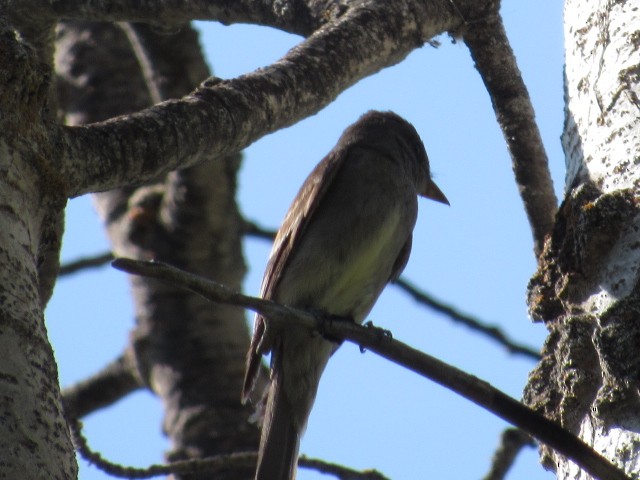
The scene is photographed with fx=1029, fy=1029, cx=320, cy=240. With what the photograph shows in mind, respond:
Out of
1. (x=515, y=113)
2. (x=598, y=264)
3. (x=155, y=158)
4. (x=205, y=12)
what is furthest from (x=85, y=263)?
(x=598, y=264)

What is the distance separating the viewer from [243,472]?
17.7 feet

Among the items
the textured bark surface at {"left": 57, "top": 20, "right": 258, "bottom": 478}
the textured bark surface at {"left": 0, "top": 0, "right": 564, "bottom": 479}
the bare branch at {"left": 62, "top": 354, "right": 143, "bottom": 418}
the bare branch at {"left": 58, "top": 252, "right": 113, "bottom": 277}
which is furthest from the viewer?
the bare branch at {"left": 58, "top": 252, "right": 113, "bottom": 277}

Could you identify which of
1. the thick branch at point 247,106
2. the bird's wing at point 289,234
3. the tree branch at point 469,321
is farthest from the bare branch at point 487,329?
the thick branch at point 247,106

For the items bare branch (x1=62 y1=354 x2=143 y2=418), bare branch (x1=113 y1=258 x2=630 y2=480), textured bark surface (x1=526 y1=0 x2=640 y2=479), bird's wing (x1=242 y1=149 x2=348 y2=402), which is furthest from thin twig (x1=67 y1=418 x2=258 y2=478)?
bare branch (x1=62 y1=354 x2=143 y2=418)

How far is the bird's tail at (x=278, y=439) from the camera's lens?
419cm

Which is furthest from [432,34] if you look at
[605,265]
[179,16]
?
[605,265]

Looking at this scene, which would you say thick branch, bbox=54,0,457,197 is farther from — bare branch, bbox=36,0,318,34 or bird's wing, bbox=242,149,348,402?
bird's wing, bbox=242,149,348,402

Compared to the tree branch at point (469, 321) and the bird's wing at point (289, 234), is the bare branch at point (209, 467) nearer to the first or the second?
the bird's wing at point (289, 234)

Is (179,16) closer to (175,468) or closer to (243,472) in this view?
(175,468)

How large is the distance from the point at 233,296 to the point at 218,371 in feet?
12.8

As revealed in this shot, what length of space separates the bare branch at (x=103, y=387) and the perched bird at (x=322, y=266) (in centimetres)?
208

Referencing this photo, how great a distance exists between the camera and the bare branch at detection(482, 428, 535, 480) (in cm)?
477

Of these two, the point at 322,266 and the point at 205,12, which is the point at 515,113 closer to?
the point at 322,266

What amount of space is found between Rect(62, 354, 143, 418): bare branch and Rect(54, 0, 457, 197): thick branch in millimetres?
3375
